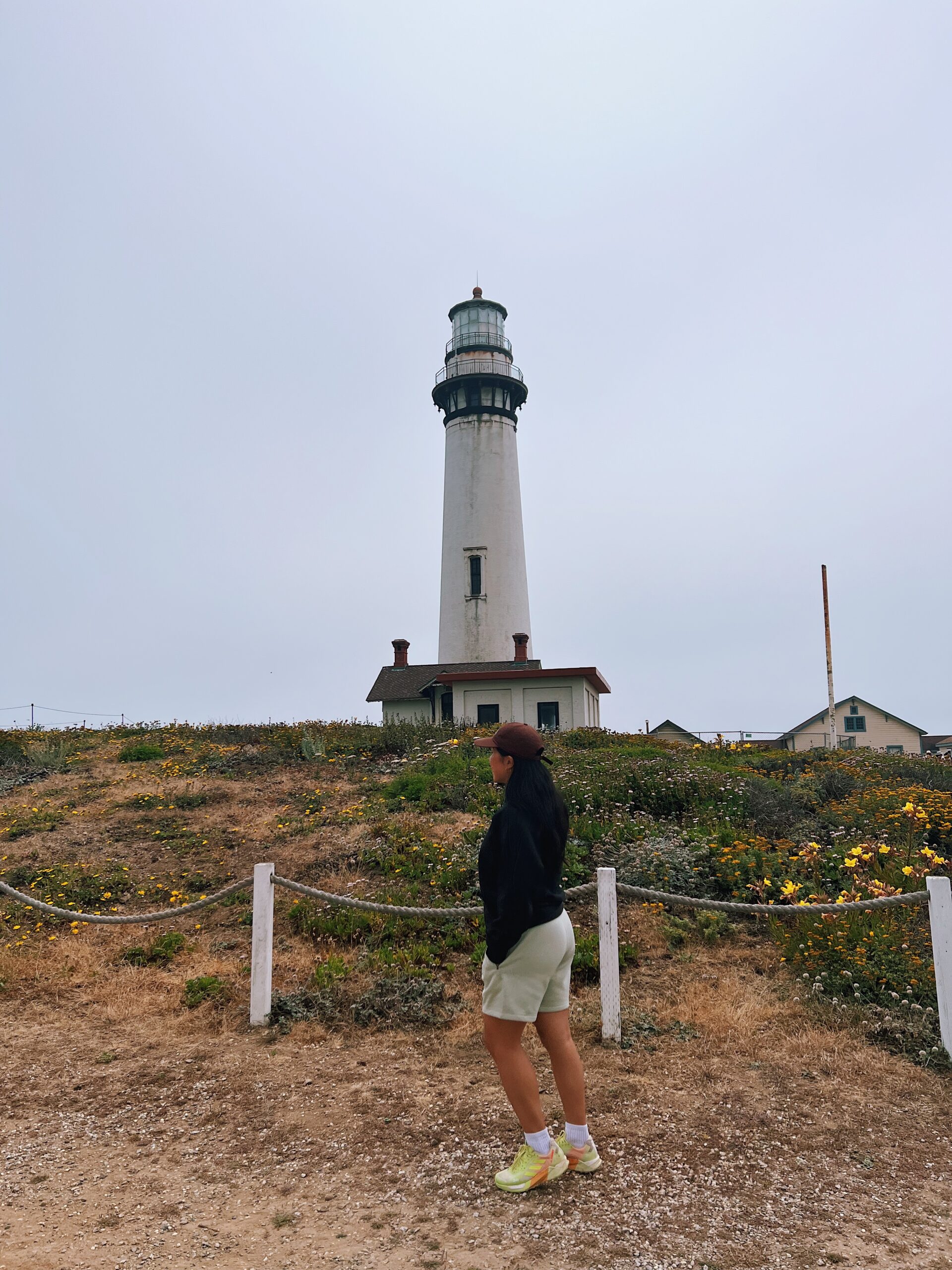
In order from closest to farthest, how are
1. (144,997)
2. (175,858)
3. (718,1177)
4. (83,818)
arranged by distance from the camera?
(718,1177)
(144,997)
(175,858)
(83,818)

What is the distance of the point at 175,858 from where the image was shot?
36.6ft

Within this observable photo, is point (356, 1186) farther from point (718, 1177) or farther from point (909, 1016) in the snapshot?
point (909, 1016)

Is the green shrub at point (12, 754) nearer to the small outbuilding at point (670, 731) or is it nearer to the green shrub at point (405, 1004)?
the green shrub at point (405, 1004)

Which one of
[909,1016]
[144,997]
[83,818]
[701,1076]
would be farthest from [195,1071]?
[83,818]

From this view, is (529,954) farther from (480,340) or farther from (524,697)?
(480,340)

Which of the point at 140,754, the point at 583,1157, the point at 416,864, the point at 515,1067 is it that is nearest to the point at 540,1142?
the point at 583,1157

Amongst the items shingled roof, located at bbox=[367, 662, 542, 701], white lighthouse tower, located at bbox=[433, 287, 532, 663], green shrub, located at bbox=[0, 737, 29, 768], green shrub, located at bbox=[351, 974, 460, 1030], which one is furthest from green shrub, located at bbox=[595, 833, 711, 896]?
white lighthouse tower, located at bbox=[433, 287, 532, 663]

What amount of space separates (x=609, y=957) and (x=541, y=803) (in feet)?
8.49

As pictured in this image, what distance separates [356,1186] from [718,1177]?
1.68 meters

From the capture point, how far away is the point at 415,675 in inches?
1141

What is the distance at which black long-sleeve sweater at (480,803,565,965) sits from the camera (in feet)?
11.9

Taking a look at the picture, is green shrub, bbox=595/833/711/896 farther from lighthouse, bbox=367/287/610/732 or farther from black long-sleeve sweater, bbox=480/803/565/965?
lighthouse, bbox=367/287/610/732

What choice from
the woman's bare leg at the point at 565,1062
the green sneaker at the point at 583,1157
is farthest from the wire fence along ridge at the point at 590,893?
the green sneaker at the point at 583,1157

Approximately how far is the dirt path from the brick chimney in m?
24.2
